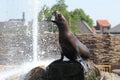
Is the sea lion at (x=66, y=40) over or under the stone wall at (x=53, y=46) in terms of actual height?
over

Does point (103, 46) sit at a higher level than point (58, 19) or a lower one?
lower

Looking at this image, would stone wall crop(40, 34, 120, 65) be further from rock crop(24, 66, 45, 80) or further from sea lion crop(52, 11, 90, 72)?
sea lion crop(52, 11, 90, 72)

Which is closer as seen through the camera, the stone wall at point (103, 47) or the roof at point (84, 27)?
the stone wall at point (103, 47)

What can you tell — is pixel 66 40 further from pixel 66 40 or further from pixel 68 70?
pixel 68 70

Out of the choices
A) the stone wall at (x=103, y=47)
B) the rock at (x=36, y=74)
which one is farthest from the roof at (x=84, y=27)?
the rock at (x=36, y=74)

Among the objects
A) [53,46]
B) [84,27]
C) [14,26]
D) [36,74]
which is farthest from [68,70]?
[84,27]

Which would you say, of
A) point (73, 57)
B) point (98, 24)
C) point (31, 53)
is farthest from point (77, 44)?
point (98, 24)

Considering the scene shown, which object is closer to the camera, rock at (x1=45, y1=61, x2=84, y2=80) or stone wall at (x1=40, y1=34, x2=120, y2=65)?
rock at (x1=45, y1=61, x2=84, y2=80)

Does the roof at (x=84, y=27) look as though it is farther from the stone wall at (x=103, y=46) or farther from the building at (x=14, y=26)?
the stone wall at (x=103, y=46)

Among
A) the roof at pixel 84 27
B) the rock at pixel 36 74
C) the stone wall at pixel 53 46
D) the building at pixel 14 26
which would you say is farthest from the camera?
the roof at pixel 84 27

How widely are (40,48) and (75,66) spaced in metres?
9.17

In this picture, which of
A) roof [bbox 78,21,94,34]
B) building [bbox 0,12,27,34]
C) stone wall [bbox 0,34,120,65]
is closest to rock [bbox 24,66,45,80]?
stone wall [bbox 0,34,120,65]

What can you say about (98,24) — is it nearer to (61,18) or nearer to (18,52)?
(18,52)

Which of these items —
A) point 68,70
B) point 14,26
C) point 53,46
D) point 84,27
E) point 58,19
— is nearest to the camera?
point 58,19
